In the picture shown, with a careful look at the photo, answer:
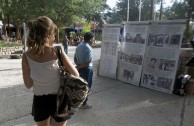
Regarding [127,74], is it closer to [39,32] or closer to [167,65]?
[167,65]

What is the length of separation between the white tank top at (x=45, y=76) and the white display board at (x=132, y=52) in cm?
501

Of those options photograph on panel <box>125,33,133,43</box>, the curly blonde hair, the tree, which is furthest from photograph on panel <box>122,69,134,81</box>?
the tree

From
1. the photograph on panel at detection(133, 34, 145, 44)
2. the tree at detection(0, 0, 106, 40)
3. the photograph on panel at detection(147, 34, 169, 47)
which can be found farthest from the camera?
the tree at detection(0, 0, 106, 40)

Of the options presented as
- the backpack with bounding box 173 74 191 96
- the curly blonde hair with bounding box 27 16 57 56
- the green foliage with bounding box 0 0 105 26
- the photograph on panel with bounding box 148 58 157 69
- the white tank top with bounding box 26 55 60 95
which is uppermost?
the green foliage with bounding box 0 0 105 26

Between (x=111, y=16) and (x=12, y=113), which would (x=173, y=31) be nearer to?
(x=12, y=113)

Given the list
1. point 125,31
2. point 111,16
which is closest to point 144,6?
point 111,16

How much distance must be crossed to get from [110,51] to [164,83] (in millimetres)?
2408

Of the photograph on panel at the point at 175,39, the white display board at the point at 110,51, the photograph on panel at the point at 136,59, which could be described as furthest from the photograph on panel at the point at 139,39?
the photograph on panel at the point at 175,39

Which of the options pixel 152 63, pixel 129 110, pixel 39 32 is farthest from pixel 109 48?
pixel 39 32

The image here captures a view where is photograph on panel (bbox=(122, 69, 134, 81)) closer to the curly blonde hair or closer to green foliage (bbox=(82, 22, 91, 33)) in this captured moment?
the curly blonde hair

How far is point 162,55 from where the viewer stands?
6.61 m

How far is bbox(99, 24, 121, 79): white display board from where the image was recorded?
811 centimetres

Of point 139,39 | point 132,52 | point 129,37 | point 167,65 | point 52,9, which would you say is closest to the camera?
point 167,65

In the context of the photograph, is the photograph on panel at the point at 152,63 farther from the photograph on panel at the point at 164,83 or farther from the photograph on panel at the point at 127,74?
the photograph on panel at the point at 127,74
